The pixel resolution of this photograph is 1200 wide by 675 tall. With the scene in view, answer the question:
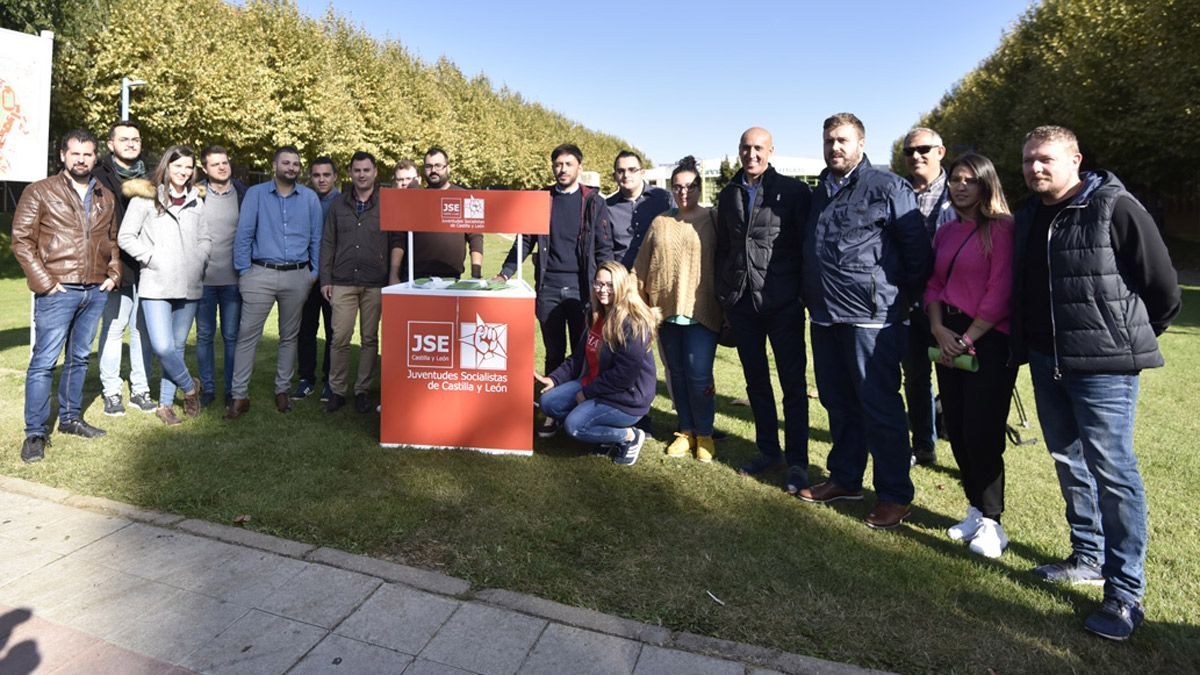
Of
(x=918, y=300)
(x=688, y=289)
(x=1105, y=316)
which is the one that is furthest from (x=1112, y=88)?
(x=1105, y=316)

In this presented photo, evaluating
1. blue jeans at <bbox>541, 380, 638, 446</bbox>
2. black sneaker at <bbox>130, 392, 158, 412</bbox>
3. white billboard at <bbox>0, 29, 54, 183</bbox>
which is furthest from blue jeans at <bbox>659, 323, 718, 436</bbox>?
white billboard at <bbox>0, 29, 54, 183</bbox>

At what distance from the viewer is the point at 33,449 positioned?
15.5ft

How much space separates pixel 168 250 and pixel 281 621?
11.8ft

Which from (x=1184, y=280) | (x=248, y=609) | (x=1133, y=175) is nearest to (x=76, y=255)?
(x=248, y=609)

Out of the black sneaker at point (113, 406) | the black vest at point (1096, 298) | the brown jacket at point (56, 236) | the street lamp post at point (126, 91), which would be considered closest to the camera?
the black vest at point (1096, 298)

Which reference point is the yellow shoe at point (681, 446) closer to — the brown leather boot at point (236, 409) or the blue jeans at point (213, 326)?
the brown leather boot at point (236, 409)

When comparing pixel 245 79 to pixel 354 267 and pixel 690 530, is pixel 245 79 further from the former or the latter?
pixel 690 530

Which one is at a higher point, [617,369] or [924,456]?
[617,369]

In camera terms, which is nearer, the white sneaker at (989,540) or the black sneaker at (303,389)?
the white sneaker at (989,540)

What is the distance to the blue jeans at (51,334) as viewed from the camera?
4.82 metres

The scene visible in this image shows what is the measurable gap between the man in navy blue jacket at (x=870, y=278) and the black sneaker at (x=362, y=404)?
12.1ft

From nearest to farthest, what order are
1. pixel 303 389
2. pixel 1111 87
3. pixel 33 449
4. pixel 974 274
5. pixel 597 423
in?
pixel 974 274 < pixel 33 449 < pixel 597 423 < pixel 303 389 < pixel 1111 87

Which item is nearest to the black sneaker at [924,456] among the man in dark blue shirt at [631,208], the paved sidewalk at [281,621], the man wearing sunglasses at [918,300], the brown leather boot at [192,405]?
the man wearing sunglasses at [918,300]

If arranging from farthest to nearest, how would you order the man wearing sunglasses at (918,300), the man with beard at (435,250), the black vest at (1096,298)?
the man with beard at (435,250) → the man wearing sunglasses at (918,300) → the black vest at (1096,298)
